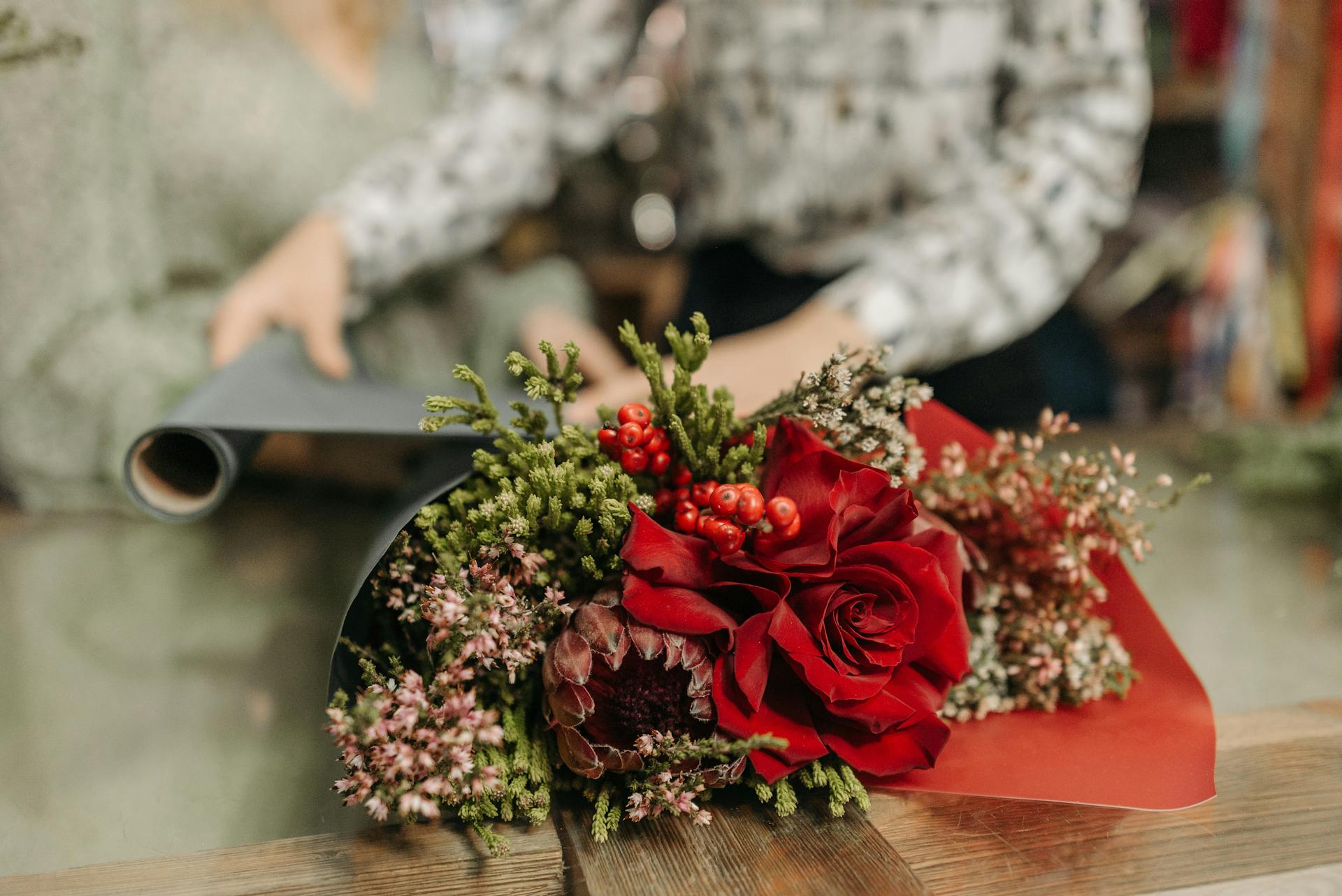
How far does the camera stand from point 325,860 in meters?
0.40

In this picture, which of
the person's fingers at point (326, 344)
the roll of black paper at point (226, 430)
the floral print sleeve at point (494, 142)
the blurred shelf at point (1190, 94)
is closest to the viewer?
the roll of black paper at point (226, 430)

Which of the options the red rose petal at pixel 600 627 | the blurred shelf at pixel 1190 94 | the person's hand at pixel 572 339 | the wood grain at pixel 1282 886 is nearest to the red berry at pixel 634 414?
the red rose petal at pixel 600 627

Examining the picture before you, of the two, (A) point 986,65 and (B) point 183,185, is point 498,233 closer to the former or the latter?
(B) point 183,185

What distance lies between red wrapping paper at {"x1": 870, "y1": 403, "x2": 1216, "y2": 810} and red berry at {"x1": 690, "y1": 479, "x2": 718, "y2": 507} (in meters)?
0.18

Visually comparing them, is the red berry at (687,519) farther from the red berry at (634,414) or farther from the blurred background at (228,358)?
the blurred background at (228,358)

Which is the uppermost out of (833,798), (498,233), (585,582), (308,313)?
(498,233)

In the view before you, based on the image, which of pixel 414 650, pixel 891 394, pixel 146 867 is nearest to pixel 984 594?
pixel 891 394

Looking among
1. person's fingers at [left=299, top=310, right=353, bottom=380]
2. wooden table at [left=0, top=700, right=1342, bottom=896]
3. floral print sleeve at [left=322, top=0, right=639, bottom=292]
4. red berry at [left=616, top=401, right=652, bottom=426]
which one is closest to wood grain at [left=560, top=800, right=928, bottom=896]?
wooden table at [left=0, top=700, right=1342, bottom=896]

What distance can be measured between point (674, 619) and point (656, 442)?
0.11m

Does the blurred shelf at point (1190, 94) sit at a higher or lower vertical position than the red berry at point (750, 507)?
higher

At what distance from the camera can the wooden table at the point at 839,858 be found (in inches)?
14.6

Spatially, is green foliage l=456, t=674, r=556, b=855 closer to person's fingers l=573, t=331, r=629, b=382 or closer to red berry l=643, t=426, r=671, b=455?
red berry l=643, t=426, r=671, b=455

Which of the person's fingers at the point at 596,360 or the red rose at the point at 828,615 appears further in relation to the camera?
the person's fingers at the point at 596,360

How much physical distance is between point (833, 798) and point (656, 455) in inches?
7.9
